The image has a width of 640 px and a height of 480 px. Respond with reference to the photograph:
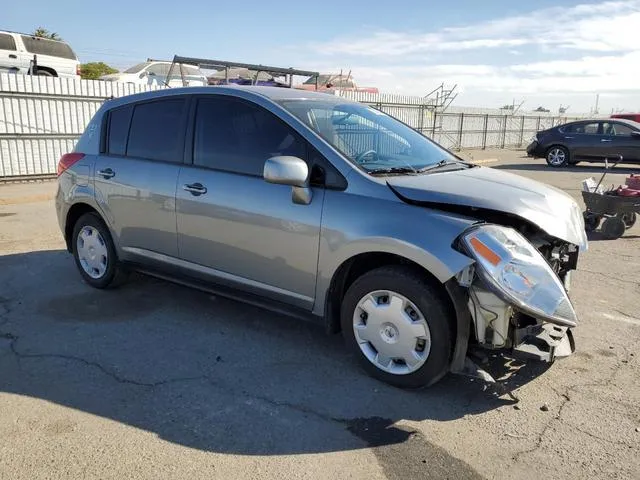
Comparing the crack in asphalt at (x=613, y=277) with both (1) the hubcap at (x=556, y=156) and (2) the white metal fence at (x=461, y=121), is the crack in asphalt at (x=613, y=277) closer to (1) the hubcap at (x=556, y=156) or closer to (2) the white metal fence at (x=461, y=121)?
(2) the white metal fence at (x=461, y=121)

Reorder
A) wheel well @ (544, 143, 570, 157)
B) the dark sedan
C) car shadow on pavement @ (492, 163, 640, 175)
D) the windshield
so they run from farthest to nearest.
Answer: wheel well @ (544, 143, 570, 157) → car shadow on pavement @ (492, 163, 640, 175) → the dark sedan → the windshield

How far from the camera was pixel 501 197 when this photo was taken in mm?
3391

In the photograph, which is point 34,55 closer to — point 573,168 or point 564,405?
point 573,168

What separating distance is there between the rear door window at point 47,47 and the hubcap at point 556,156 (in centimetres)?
1686

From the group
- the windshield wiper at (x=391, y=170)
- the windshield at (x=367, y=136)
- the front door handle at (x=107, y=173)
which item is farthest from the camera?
the front door handle at (x=107, y=173)

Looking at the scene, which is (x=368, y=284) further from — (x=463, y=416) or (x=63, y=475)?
(x=63, y=475)

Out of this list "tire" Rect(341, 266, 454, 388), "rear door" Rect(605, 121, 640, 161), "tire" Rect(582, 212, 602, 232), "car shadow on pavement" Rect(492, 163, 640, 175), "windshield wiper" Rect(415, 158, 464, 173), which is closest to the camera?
"tire" Rect(341, 266, 454, 388)

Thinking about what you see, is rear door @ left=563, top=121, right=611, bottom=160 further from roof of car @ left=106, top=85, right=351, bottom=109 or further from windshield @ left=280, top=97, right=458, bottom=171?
roof of car @ left=106, top=85, right=351, bottom=109

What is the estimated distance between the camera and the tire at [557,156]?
18.5m

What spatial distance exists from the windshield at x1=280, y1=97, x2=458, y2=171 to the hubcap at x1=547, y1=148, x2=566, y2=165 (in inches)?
619

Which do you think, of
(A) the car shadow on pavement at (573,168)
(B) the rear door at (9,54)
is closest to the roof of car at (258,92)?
(A) the car shadow on pavement at (573,168)

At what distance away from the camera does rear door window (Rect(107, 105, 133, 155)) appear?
4.97 m

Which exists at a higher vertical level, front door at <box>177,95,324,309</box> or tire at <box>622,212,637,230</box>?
front door at <box>177,95,324,309</box>

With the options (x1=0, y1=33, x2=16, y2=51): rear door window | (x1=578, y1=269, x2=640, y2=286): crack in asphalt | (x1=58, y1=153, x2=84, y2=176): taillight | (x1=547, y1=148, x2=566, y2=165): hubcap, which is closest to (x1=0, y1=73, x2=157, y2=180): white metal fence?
(x1=0, y1=33, x2=16, y2=51): rear door window
